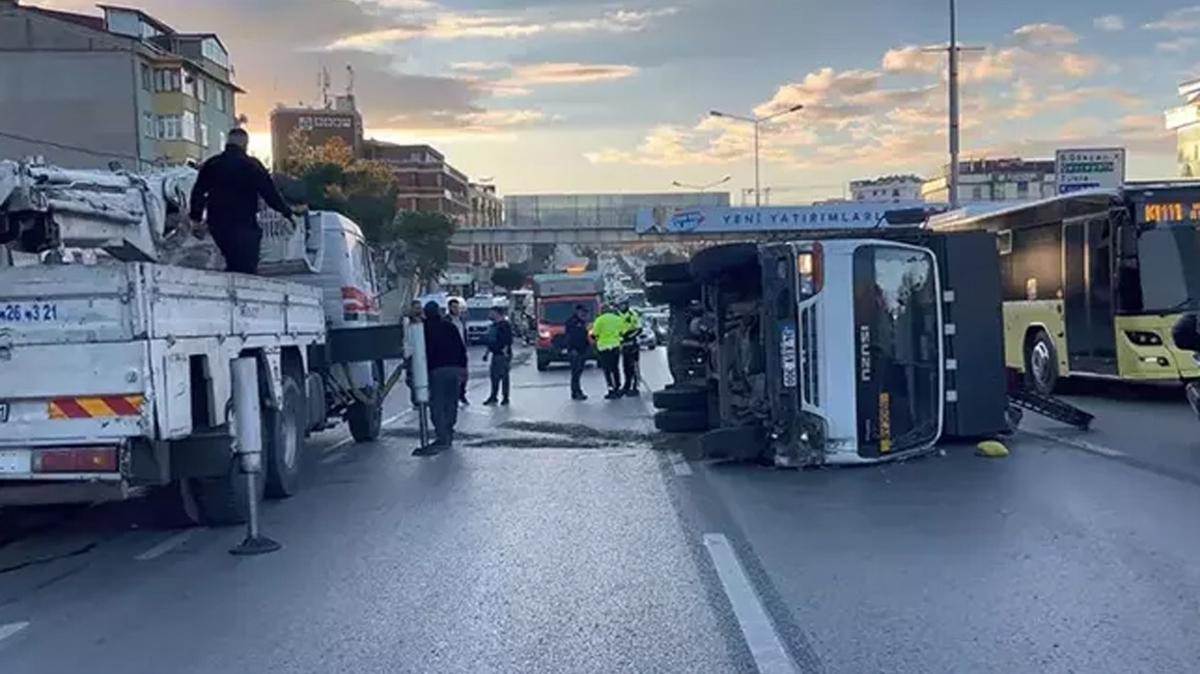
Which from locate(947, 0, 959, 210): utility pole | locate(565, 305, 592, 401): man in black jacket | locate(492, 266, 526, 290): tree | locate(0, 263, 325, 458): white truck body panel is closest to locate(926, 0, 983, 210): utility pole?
locate(947, 0, 959, 210): utility pole

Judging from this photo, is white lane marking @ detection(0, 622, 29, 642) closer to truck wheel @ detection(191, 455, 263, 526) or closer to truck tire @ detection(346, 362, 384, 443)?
truck wheel @ detection(191, 455, 263, 526)

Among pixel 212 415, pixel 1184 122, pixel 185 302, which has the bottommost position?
pixel 212 415

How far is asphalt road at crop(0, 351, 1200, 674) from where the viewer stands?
6.52m

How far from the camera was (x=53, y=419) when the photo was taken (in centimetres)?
878

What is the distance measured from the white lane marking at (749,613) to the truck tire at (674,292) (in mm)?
7191

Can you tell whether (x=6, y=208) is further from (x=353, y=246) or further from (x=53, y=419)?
(x=353, y=246)

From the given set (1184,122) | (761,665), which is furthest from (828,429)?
(1184,122)

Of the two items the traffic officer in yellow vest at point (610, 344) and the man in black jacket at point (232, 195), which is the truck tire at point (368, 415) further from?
the traffic officer in yellow vest at point (610, 344)

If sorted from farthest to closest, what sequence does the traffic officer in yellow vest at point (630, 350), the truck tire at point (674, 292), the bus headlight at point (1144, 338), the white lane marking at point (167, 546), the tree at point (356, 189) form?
1. the tree at point (356, 189)
2. the traffic officer in yellow vest at point (630, 350)
3. the bus headlight at point (1144, 338)
4. the truck tire at point (674, 292)
5. the white lane marking at point (167, 546)

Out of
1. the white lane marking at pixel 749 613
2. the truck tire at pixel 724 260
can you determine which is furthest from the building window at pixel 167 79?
the white lane marking at pixel 749 613

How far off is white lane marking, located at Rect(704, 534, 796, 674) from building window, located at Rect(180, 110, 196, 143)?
68.7 metres

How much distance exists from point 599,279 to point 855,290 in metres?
30.5

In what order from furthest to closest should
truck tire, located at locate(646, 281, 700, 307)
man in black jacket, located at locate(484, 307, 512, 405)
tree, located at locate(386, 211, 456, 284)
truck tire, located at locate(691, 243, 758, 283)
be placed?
tree, located at locate(386, 211, 456, 284), man in black jacket, located at locate(484, 307, 512, 405), truck tire, located at locate(646, 281, 700, 307), truck tire, located at locate(691, 243, 758, 283)

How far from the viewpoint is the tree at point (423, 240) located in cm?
8069
